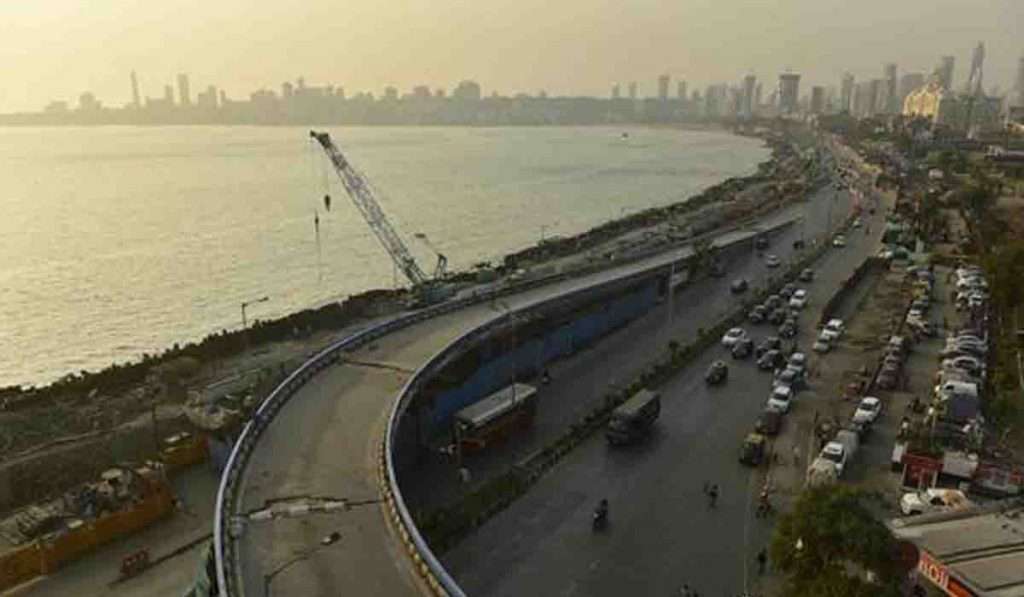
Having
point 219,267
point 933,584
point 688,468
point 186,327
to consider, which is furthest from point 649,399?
point 219,267

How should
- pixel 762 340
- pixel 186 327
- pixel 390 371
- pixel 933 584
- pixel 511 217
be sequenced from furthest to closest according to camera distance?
pixel 511 217 → pixel 186 327 → pixel 762 340 → pixel 390 371 → pixel 933 584

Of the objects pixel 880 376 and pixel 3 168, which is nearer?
pixel 880 376

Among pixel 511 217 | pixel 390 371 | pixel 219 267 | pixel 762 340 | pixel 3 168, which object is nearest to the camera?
pixel 390 371

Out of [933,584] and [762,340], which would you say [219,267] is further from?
[933,584]

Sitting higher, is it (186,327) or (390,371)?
(390,371)

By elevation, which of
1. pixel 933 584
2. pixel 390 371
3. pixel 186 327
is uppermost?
pixel 390 371

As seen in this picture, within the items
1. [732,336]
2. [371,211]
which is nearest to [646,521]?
[732,336]
